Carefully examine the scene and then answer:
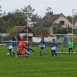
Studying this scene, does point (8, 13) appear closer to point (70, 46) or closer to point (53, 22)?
point (53, 22)

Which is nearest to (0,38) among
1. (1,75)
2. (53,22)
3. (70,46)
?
(53,22)

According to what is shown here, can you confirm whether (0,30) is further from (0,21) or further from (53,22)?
(53,22)

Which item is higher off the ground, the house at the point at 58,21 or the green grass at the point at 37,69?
the house at the point at 58,21

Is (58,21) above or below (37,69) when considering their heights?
above

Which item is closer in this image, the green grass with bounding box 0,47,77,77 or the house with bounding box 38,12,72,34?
the green grass with bounding box 0,47,77,77

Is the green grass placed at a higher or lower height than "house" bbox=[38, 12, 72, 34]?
lower

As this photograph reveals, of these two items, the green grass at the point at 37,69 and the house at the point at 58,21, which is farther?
the house at the point at 58,21

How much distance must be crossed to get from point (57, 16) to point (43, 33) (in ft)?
46.6

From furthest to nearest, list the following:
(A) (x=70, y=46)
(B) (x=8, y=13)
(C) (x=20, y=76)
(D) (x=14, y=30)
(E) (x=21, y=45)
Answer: (B) (x=8, y=13)
(D) (x=14, y=30)
(A) (x=70, y=46)
(E) (x=21, y=45)
(C) (x=20, y=76)

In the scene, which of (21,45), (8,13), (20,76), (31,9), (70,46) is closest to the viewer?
(20,76)

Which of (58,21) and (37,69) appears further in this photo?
(58,21)

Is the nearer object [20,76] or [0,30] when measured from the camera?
[20,76]

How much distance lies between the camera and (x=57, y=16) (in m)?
112

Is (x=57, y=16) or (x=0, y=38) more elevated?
(x=57, y=16)
